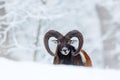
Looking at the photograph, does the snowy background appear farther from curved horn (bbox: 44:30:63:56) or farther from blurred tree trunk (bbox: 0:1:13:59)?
curved horn (bbox: 44:30:63:56)

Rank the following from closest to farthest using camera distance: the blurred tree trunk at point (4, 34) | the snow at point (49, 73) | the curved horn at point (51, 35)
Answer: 1. the snow at point (49, 73)
2. the curved horn at point (51, 35)
3. the blurred tree trunk at point (4, 34)

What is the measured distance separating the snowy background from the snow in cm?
51

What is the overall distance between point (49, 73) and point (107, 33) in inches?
29.8

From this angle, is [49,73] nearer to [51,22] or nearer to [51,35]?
[51,35]

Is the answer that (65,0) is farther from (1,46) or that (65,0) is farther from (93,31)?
(1,46)

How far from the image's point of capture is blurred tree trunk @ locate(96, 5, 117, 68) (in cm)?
118

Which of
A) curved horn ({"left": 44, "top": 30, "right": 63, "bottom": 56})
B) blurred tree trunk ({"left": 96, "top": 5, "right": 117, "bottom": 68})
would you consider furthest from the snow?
blurred tree trunk ({"left": 96, "top": 5, "right": 117, "bottom": 68})

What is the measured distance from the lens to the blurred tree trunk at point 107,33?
3.86 ft

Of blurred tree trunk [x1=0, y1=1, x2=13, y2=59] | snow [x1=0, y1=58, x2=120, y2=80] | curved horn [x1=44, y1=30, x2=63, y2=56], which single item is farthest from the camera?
blurred tree trunk [x1=0, y1=1, x2=13, y2=59]

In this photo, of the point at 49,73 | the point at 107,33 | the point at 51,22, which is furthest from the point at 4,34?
the point at 49,73

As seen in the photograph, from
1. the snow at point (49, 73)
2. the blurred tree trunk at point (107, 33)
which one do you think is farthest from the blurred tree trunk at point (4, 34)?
the snow at point (49, 73)

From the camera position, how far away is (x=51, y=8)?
121cm

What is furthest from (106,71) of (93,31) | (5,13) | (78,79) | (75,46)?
(5,13)

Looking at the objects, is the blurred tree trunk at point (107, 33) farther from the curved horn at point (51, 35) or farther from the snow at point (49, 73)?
the snow at point (49, 73)
